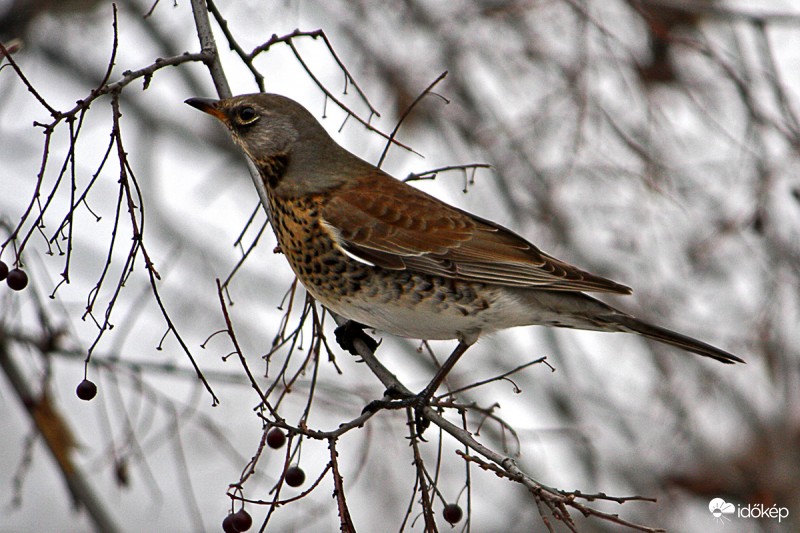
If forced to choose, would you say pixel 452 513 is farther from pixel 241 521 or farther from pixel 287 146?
pixel 287 146

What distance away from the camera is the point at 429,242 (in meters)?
4.49

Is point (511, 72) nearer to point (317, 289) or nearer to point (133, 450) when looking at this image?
point (317, 289)

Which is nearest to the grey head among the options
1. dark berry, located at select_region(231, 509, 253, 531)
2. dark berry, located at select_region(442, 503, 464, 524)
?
dark berry, located at select_region(442, 503, 464, 524)

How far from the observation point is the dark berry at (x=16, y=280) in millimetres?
3078

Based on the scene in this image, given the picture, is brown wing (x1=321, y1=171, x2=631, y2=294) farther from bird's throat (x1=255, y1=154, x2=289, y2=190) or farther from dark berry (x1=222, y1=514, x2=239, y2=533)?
dark berry (x1=222, y1=514, x2=239, y2=533)

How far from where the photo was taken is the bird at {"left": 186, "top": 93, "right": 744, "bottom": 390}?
4.20 metres

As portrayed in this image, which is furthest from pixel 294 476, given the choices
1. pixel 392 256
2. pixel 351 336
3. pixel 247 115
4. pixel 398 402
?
pixel 247 115

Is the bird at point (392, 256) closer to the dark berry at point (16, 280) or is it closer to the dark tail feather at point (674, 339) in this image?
the dark tail feather at point (674, 339)

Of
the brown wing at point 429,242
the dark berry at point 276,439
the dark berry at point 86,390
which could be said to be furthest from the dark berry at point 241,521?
the brown wing at point 429,242

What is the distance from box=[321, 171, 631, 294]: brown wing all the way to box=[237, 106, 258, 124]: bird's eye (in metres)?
0.53

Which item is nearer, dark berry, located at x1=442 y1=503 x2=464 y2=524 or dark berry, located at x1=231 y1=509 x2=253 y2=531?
dark berry, located at x1=231 y1=509 x2=253 y2=531

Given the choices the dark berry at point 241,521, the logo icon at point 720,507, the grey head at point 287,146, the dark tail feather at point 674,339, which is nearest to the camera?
the dark berry at point 241,521

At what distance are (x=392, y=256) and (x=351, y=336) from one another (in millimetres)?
417

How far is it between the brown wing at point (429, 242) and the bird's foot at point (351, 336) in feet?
1.07
